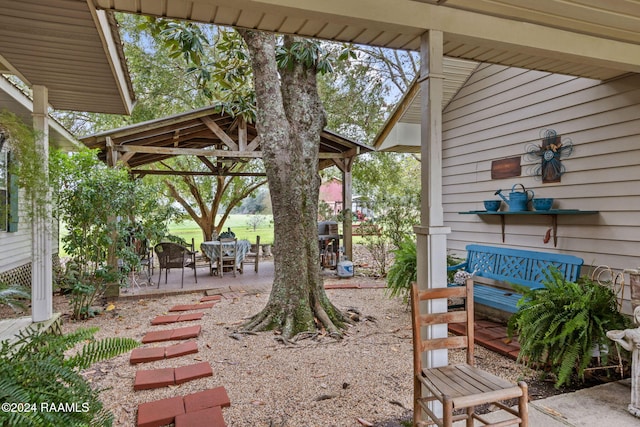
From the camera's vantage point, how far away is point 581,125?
3.75m

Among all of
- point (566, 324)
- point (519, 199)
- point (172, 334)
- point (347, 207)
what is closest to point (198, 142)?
point (347, 207)

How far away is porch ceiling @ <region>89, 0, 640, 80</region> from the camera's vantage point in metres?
2.05

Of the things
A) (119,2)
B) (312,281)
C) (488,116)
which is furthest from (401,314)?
(119,2)

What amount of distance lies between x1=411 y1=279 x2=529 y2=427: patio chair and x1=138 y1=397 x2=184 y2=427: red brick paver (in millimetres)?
1611

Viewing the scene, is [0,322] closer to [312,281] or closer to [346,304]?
[312,281]

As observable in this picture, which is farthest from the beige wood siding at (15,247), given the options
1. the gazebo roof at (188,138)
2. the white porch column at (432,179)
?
the white porch column at (432,179)

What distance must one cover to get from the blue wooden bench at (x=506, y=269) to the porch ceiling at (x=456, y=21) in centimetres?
191

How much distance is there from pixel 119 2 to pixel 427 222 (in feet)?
7.05

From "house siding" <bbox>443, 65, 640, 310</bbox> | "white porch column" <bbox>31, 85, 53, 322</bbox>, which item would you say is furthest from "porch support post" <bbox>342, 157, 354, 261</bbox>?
"white porch column" <bbox>31, 85, 53, 322</bbox>

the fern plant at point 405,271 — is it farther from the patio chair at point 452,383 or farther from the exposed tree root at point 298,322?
the patio chair at point 452,383

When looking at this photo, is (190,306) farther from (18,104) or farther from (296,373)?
(18,104)

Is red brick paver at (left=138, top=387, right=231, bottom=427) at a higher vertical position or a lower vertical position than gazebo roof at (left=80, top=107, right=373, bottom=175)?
lower

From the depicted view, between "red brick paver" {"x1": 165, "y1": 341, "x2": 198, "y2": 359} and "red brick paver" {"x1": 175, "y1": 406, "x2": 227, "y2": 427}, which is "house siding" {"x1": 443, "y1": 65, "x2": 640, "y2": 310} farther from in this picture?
"red brick paver" {"x1": 165, "y1": 341, "x2": 198, "y2": 359}

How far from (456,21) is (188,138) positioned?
6.86 metres
